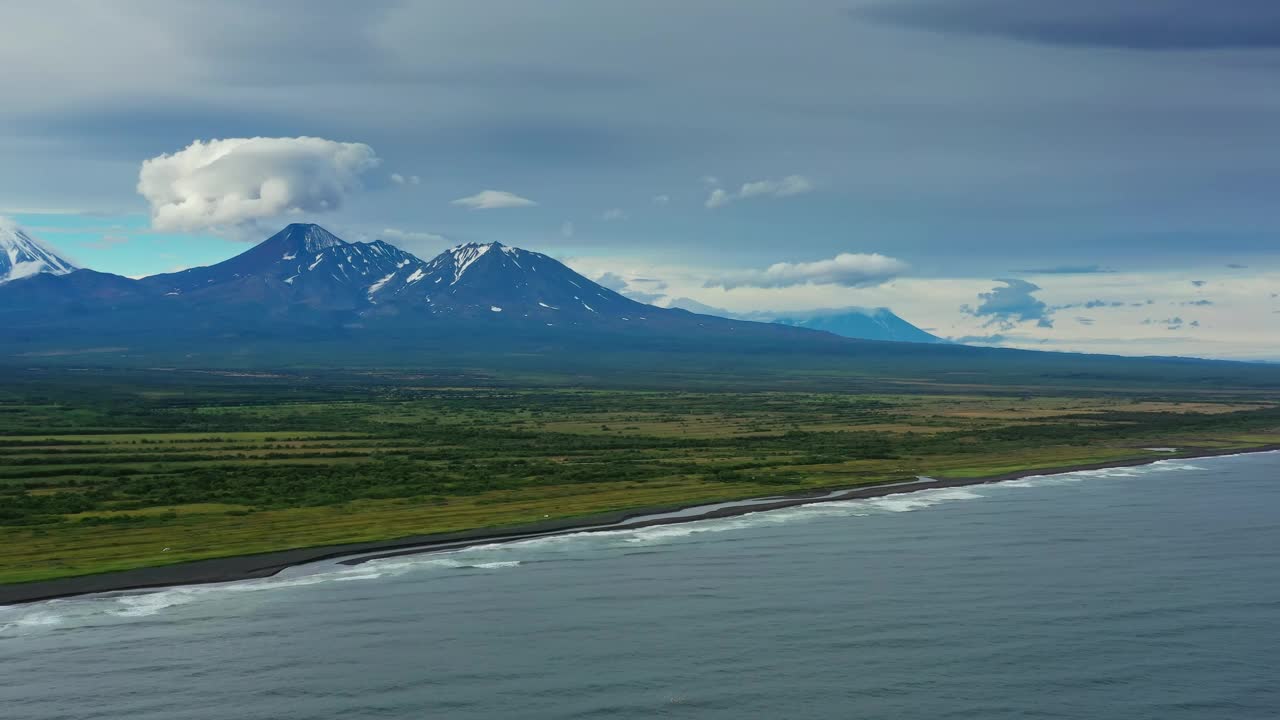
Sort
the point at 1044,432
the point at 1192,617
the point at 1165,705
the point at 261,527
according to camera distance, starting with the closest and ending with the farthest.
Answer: the point at 1165,705
the point at 1192,617
the point at 261,527
the point at 1044,432

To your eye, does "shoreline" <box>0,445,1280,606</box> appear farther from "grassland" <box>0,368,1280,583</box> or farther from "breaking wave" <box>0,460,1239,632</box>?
"grassland" <box>0,368,1280,583</box>

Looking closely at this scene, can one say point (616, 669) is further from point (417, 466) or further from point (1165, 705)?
point (417, 466)

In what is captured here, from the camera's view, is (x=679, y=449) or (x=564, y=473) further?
(x=679, y=449)

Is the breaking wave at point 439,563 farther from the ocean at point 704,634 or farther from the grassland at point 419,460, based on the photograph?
the grassland at point 419,460

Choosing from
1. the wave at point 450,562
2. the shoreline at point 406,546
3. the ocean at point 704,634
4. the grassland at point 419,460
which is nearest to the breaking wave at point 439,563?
the wave at point 450,562

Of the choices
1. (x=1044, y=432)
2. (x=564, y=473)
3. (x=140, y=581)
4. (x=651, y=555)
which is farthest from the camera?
(x=1044, y=432)

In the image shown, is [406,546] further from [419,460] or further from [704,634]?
[419,460]

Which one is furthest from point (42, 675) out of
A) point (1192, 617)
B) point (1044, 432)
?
point (1044, 432)
